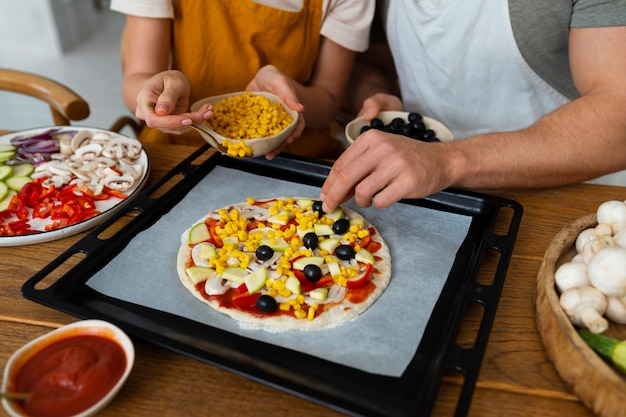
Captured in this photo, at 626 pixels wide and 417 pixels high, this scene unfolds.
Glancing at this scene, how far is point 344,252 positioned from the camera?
1377 millimetres

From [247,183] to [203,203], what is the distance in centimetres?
17

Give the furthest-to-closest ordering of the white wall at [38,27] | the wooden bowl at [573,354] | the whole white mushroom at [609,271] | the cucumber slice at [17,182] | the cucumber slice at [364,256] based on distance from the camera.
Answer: the white wall at [38,27]
the cucumber slice at [17,182]
the cucumber slice at [364,256]
the whole white mushroom at [609,271]
the wooden bowl at [573,354]

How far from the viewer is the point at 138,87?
1959 millimetres

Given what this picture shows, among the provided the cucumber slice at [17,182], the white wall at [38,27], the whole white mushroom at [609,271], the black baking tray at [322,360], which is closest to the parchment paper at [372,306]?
the black baking tray at [322,360]

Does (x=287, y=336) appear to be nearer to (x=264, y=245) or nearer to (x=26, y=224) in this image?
(x=264, y=245)

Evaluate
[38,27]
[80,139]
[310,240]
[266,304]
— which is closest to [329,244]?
[310,240]

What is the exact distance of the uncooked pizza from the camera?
4.07 ft

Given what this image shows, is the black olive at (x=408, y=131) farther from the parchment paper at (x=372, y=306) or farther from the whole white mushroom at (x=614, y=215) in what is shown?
the whole white mushroom at (x=614, y=215)

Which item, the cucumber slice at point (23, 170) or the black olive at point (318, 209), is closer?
the black olive at point (318, 209)

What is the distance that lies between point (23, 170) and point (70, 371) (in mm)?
955

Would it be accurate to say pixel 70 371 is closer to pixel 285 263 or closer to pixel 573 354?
pixel 285 263

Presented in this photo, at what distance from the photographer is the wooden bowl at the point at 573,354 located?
3.08 ft

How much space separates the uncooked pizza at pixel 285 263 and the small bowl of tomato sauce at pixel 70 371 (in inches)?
10.3

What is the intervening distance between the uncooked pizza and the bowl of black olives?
0.32 meters
